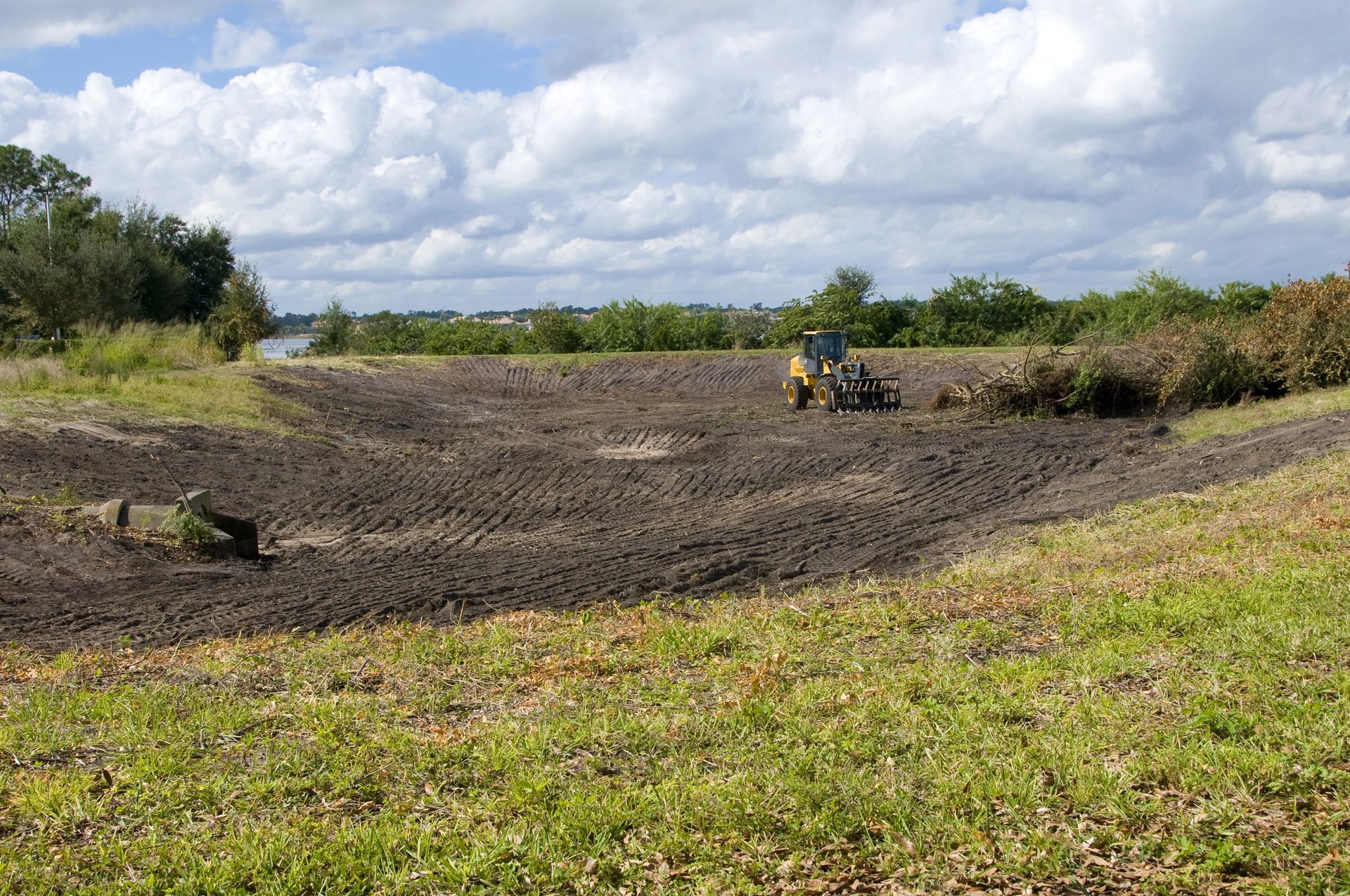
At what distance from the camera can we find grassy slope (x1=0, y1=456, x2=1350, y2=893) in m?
4.17

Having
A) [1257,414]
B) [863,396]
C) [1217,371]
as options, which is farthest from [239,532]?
[1217,371]

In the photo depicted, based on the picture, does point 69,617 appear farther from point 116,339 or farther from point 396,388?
point 396,388

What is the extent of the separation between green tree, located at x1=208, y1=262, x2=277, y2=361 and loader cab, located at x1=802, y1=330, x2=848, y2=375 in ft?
76.5

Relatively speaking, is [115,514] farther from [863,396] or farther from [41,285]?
[41,285]

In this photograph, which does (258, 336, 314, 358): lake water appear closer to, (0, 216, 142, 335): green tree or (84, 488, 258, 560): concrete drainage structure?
(0, 216, 142, 335): green tree

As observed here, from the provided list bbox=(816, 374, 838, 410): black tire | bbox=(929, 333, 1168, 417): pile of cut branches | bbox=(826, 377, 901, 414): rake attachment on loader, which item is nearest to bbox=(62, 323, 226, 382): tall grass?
bbox=(816, 374, 838, 410): black tire

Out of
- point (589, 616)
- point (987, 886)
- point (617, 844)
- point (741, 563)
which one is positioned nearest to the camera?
point (987, 886)

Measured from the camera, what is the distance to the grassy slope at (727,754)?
417 centimetres

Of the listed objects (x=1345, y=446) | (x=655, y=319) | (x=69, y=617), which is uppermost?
(x=655, y=319)

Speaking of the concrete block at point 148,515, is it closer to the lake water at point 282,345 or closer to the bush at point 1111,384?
the bush at point 1111,384

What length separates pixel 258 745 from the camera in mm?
5402

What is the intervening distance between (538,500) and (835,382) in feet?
43.0

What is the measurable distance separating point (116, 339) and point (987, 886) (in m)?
28.0

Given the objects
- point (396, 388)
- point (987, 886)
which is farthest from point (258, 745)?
point (396, 388)
